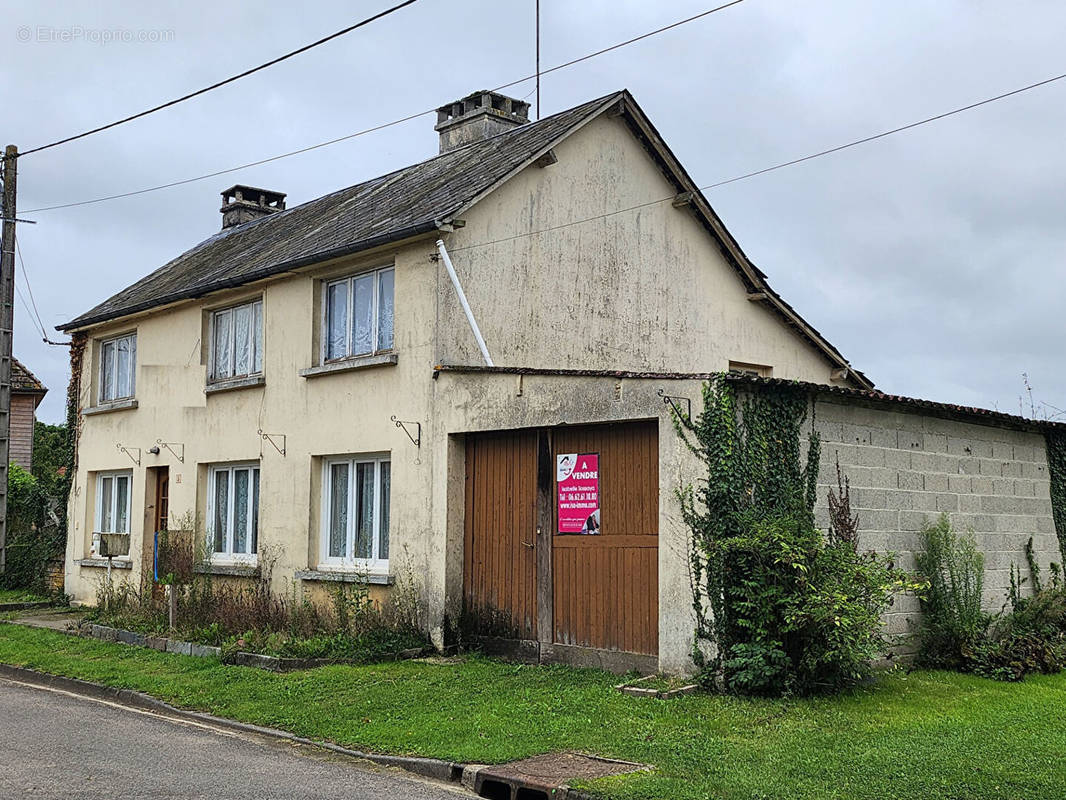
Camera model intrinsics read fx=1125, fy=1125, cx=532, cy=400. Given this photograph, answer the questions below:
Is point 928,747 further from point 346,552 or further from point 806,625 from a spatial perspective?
point 346,552

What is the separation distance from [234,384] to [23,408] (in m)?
18.0

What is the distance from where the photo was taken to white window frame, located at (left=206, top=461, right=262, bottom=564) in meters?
16.8

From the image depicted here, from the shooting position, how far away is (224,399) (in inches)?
690

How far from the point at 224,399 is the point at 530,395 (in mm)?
6873

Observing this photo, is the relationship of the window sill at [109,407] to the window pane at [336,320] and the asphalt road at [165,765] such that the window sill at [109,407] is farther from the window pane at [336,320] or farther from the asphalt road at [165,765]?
the asphalt road at [165,765]

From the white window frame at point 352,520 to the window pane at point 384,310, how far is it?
4.88 feet

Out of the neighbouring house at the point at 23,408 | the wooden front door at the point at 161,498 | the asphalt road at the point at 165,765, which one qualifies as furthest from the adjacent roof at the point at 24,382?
the asphalt road at the point at 165,765

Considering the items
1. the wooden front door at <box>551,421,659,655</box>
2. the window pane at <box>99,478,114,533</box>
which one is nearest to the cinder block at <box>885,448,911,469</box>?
the wooden front door at <box>551,421,659,655</box>

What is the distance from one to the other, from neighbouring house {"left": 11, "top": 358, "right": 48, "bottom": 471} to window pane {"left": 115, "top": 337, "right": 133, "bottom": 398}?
12.4 metres

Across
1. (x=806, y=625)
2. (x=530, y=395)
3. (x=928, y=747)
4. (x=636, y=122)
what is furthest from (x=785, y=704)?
(x=636, y=122)

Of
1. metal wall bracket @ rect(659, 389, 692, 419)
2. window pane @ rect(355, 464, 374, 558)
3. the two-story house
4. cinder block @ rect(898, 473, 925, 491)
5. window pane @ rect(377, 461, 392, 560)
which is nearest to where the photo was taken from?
metal wall bracket @ rect(659, 389, 692, 419)

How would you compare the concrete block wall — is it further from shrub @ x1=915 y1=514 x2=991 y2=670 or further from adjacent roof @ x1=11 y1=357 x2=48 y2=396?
adjacent roof @ x1=11 y1=357 x2=48 y2=396

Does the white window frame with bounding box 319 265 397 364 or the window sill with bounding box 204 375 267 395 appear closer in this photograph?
the white window frame with bounding box 319 265 397 364

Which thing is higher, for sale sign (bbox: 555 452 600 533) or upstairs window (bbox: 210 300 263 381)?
upstairs window (bbox: 210 300 263 381)
